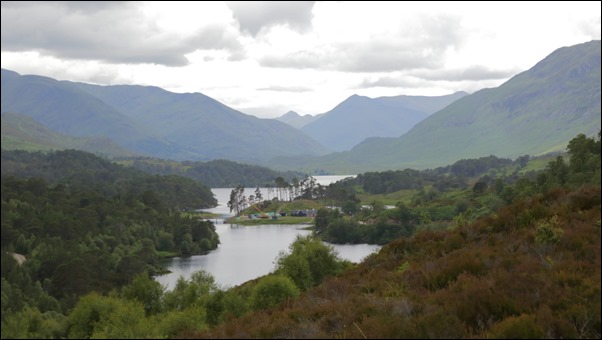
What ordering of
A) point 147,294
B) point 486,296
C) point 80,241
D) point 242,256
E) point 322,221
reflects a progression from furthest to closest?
point 322,221
point 242,256
point 80,241
point 147,294
point 486,296

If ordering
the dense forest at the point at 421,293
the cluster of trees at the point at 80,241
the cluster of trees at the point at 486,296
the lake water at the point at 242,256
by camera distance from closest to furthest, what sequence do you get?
the cluster of trees at the point at 486,296 → the dense forest at the point at 421,293 → the cluster of trees at the point at 80,241 → the lake water at the point at 242,256

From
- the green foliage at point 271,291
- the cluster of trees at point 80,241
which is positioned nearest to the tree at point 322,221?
the cluster of trees at point 80,241

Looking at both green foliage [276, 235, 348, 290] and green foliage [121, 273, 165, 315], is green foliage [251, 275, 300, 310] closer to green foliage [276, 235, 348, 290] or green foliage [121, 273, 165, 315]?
green foliage [276, 235, 348, 290]

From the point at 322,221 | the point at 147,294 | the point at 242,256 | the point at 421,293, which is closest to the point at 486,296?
the point at 421,293

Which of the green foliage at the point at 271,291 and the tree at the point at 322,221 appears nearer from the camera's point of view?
the green foliage at the point at 271,291

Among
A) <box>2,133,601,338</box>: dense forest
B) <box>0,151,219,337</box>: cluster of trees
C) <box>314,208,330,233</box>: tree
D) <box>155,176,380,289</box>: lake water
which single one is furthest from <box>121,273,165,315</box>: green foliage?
<box>314,208,330,233</box>: tree

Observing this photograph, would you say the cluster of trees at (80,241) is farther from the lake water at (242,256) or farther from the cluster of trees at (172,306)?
the cluster of trees at (172,306)

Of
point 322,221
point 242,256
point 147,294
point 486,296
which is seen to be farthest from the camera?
point 322,221

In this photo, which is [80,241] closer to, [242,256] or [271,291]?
[242,256]

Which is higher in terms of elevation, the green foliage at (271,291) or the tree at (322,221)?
the green foliage at (271,291)

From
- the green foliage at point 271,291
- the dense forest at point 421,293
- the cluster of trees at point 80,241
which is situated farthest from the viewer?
the cluster of trees at point 80,241
